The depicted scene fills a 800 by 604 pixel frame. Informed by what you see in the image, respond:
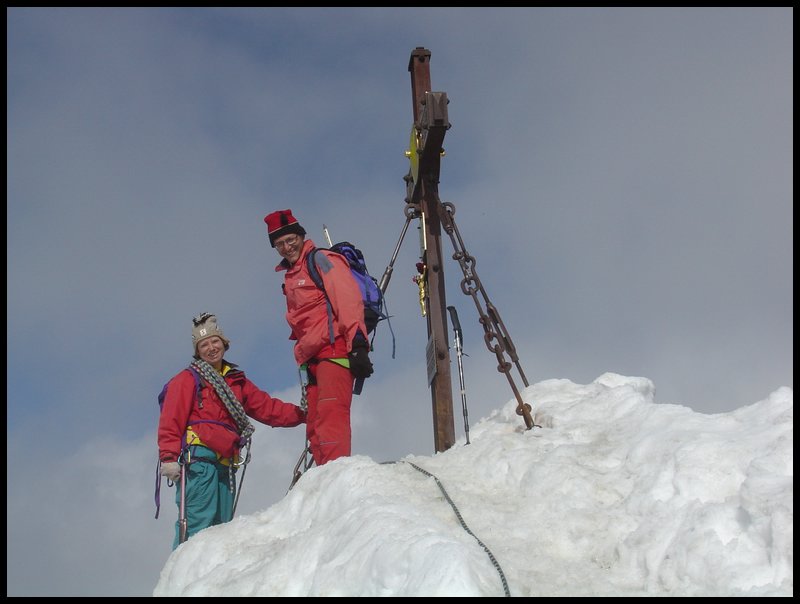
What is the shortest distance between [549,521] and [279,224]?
4.03 metres

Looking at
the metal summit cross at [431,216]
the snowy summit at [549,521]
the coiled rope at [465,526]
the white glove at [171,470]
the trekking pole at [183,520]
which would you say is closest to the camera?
the coiled rope at [465,526]

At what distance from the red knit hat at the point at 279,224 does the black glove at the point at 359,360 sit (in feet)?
4.32

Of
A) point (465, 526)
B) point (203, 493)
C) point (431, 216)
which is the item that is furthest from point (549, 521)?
point (431, 216)

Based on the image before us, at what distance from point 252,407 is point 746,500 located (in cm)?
485

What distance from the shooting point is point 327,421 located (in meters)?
6.80

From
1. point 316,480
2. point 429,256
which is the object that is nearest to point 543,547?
point 316,480

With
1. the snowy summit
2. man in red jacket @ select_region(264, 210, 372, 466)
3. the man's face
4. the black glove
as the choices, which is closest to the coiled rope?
the snowy summit

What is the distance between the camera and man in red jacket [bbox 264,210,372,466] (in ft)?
22.4

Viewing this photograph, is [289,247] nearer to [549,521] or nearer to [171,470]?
[171,470]

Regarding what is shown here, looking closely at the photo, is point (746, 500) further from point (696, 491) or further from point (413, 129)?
point (413, 129)

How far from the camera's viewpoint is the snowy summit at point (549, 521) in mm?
3811

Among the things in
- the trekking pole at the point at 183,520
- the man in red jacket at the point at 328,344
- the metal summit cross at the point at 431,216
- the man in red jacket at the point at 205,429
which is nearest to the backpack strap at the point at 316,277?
the man in red jacket at the point at 328,344

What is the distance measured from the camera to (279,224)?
743cm

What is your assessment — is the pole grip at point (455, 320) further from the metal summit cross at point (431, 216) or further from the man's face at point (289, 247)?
the man's face at point (289, 247)
